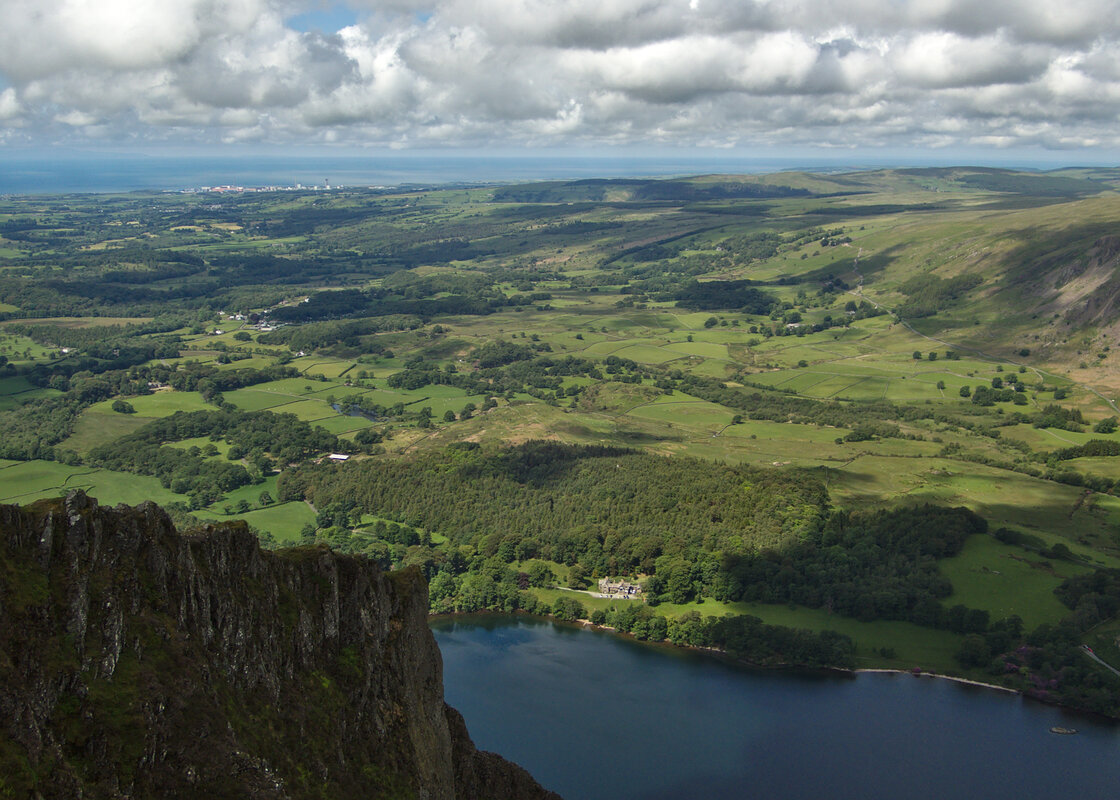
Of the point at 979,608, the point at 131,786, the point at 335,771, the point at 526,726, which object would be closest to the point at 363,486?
the point at 526,726

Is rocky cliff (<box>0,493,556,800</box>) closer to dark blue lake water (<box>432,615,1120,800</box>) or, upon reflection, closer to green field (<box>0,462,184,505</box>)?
dark blue lake water (<box>432,615,1120,800</box>)

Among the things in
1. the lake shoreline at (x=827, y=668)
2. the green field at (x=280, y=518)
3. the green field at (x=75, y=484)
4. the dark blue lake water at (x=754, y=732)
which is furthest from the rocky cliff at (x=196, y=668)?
the green field at (x=75, y=484)

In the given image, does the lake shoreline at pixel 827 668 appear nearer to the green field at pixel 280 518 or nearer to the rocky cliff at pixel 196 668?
the green field at pixel 280 518

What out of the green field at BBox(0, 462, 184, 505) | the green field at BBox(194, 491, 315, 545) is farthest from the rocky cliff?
the green field at BBox(0, 462, 184, 505)

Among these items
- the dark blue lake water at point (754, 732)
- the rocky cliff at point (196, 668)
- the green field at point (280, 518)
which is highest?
the rocky cliff at point (196, 668)

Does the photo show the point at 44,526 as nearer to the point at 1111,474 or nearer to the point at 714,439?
the point at 714,439

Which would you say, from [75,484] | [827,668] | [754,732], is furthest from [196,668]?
[75,484]

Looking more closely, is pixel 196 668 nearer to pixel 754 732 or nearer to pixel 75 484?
pixel 754 732
